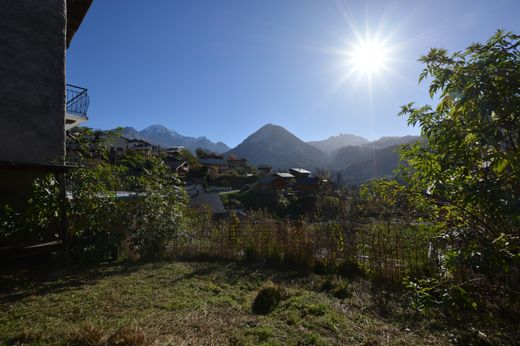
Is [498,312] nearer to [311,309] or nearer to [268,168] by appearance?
[311,309]

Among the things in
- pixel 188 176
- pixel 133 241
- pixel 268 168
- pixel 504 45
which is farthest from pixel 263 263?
pixel 268 168

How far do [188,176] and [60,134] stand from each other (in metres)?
40.8

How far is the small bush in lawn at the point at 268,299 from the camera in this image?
15.5 feet

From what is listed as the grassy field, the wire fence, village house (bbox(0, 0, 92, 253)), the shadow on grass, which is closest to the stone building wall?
village house (bbox(0, 0, 92, 253))

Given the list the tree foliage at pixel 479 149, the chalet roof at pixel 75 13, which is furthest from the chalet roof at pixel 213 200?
the tree foliage at pixel 479 149

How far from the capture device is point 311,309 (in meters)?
4.68

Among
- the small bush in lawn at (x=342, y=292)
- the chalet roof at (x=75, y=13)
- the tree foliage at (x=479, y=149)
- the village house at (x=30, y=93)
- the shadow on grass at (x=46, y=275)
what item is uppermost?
the chalet roof at (x=75, y=13)

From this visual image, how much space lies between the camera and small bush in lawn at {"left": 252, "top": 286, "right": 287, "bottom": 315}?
185 inches

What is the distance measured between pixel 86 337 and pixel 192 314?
1566 mm

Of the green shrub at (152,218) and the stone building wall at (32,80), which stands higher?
the stone building wall at (32,80)

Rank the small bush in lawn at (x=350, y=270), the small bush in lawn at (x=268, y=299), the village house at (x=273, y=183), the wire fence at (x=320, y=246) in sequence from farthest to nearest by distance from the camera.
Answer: the village house at (x=273, y=183) → the small bush in lawn at (x=350, y=270) → the wire fence at (x=320, y=246) → the small bush in lawn at (x=268, y=299)

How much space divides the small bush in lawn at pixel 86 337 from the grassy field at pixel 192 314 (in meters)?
0.01

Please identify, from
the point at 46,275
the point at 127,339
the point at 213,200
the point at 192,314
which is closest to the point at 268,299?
the point at 192,314

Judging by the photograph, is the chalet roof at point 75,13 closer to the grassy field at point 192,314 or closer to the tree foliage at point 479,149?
the grassy field at point 192,314
